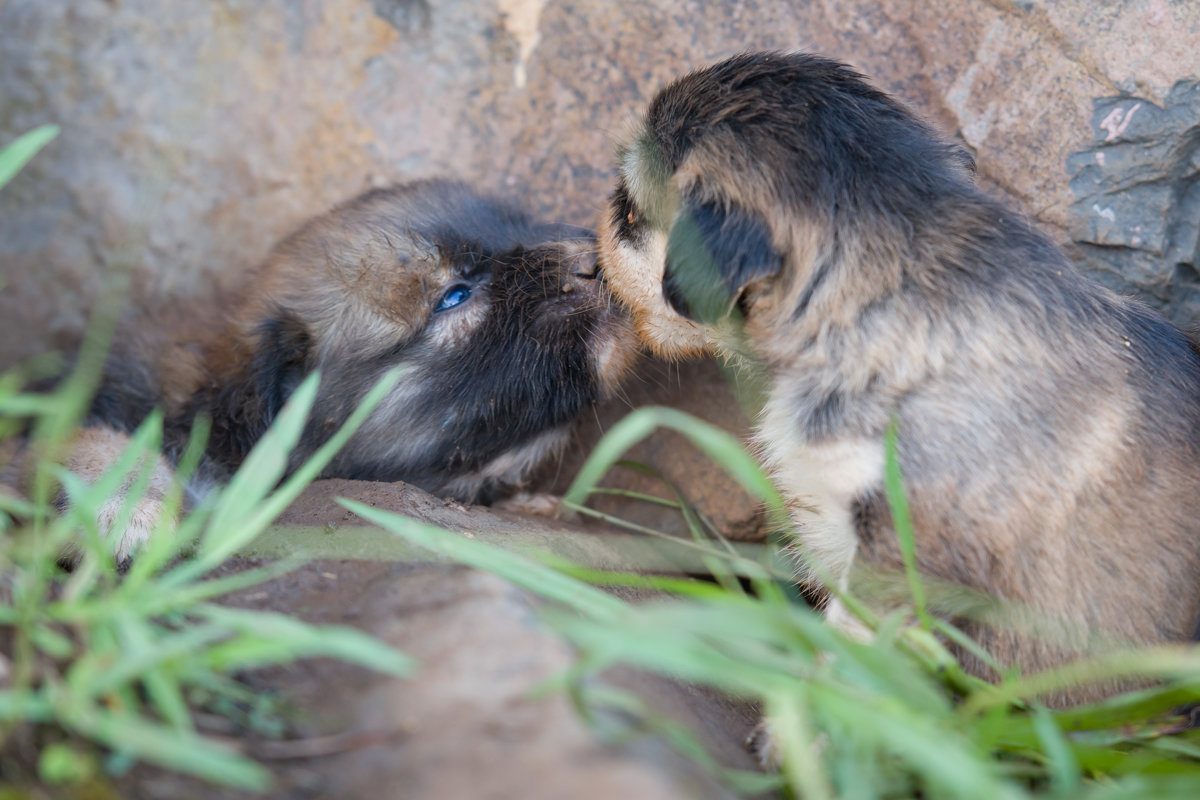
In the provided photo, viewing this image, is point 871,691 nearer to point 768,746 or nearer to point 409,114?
point 768,746

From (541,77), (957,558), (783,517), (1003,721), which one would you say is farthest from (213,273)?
(1003,721)

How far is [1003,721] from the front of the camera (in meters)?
1.97

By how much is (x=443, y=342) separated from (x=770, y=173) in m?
1.43

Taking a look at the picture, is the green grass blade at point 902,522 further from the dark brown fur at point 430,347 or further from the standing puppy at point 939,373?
the dark brown fur at point 430,347

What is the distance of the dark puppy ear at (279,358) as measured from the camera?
3.61 meters

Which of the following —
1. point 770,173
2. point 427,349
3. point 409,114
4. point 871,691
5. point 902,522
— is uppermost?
point 770,173

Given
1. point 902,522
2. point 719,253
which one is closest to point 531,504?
point 719,253

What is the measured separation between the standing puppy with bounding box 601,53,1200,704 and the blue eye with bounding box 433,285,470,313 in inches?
43.0

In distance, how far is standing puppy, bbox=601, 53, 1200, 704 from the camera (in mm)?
2541

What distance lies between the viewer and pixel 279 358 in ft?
12.0

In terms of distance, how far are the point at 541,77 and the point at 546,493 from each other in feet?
5.91

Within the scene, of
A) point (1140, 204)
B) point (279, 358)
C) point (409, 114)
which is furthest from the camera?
point (409, 114)

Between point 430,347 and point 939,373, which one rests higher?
point 939,373

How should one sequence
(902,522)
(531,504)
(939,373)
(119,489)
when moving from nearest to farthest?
(902,522), (939,373), (119,489), (531,504)
